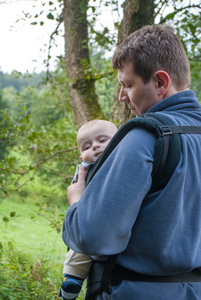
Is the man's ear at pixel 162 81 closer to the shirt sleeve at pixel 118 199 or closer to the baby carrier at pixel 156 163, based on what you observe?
the baby carrier at pixel 156 163

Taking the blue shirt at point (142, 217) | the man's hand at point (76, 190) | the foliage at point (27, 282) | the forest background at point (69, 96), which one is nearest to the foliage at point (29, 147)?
the forest background at point (69, 96)

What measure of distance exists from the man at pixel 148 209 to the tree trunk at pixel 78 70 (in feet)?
10.0

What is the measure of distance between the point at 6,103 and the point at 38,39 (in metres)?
22.8

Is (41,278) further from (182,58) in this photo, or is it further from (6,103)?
(6,103)

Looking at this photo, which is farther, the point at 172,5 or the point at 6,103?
the point at 6,103

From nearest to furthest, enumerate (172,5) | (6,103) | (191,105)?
(191,105) → (172,5) → (6,103)

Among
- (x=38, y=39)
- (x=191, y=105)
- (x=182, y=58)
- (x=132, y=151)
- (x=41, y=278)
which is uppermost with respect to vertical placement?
(x=38, y=39)

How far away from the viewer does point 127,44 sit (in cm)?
135

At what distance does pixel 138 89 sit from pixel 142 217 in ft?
1.60

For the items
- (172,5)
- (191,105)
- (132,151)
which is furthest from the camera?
(172,5)

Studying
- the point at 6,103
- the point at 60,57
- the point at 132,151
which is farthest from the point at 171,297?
the point at 6,103

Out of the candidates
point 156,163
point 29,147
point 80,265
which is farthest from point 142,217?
point 29,147

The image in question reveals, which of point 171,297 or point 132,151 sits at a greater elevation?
point 132,151

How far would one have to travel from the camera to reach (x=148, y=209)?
1.12 m
